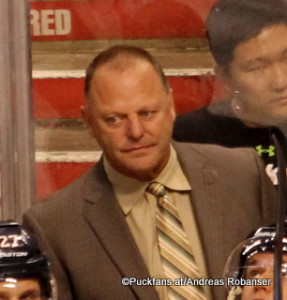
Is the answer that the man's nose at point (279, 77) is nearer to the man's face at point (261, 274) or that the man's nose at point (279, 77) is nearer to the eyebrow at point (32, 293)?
the man's face at point (261, 274)

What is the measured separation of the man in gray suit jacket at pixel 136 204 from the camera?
4.09 feet

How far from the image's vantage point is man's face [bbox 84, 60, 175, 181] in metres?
1.24

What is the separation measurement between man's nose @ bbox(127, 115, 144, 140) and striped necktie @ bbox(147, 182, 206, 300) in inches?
2.6

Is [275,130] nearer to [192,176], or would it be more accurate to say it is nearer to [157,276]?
[192,176]

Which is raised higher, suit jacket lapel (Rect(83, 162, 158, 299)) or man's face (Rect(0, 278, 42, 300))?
suit jacket lapel (Rect(83, 162, 158, 299))

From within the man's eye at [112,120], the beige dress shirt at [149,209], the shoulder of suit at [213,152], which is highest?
the man's eye at [112,120]

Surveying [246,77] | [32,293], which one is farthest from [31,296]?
[246,77]

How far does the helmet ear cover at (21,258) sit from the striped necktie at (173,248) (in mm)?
145

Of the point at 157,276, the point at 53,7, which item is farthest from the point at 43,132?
the point at 157,276

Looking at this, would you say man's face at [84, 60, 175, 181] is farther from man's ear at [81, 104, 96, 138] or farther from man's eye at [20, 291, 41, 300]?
man's eye at [20, 291, 41, 300]

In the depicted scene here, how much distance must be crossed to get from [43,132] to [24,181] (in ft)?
0.24

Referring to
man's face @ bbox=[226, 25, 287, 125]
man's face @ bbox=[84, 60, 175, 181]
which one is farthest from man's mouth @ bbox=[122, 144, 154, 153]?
man's face @ bbox=[226, 25, 287, 125]

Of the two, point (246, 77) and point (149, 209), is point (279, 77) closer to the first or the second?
point (246, 77)

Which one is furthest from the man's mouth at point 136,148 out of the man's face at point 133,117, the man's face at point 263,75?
the man's face at point 263,75
